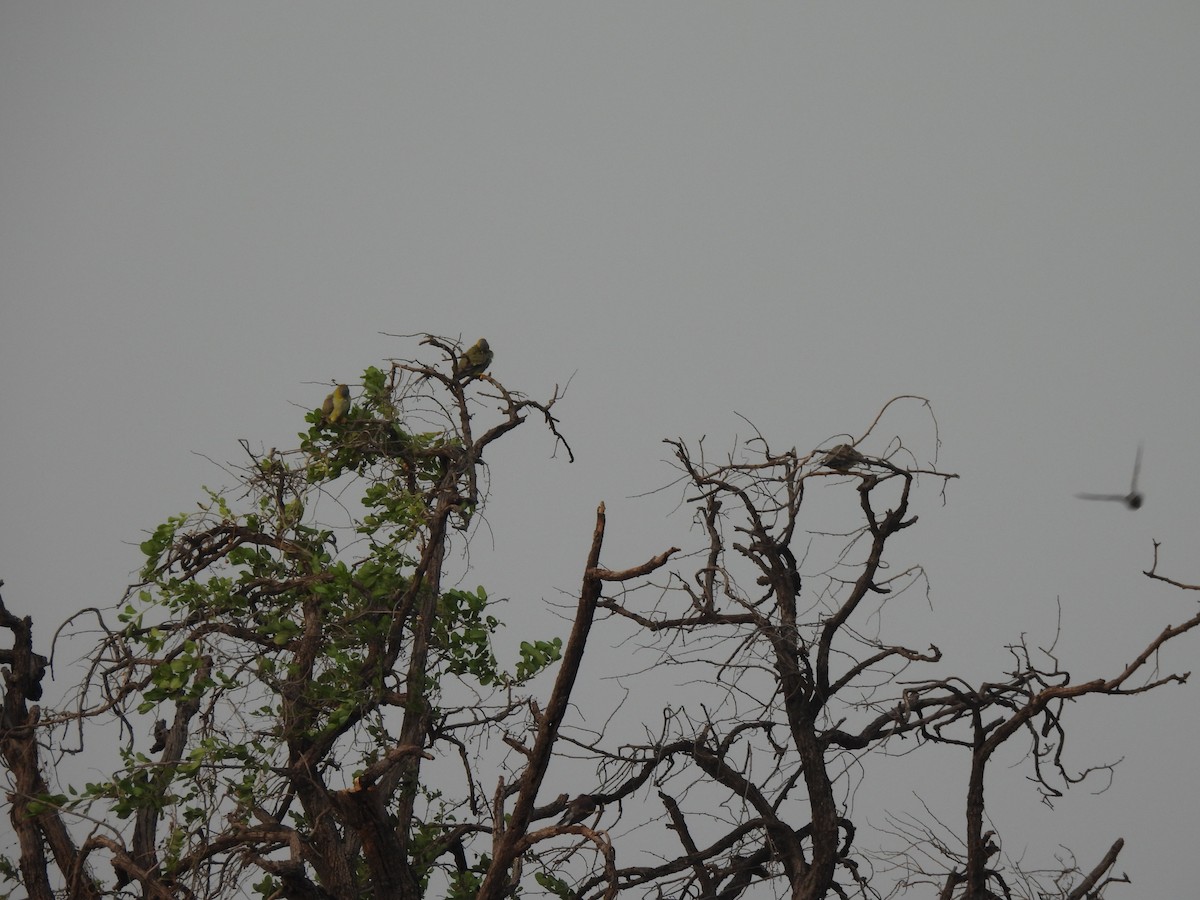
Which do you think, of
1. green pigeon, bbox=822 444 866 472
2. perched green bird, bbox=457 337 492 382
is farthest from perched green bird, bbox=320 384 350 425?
green pigeon, bbox=822 444 866 472

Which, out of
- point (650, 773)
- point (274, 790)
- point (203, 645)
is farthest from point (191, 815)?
point (650, 773)

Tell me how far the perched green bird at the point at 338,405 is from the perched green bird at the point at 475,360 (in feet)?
1.99

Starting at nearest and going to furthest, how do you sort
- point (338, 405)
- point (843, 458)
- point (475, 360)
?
point (843, 458), point (338, 405), point (475, 360)

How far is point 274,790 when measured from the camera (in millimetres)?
4770

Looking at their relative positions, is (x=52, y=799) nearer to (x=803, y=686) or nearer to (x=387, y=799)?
(x=387, y=799)

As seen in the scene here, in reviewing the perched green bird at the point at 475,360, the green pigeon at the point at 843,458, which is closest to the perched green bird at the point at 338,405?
the perched green bird at the point at 475,360

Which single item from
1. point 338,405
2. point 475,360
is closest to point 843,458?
point 475,360

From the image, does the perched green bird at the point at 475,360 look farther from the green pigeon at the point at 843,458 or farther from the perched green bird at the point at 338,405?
the green pigeon at the point at 843,458

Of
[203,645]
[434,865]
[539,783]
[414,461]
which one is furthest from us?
[414,461]

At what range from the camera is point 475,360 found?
18.7ft

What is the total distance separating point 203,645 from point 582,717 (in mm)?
1692

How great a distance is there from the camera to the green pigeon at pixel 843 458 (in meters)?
4.79

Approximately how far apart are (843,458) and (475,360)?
Answer: 1.99m

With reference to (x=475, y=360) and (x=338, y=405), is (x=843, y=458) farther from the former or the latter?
(x=338, y=405)
